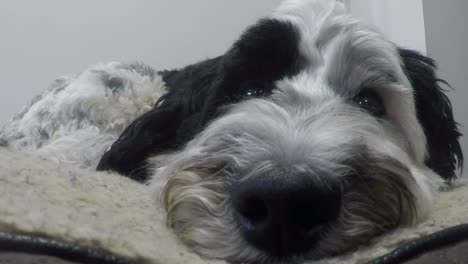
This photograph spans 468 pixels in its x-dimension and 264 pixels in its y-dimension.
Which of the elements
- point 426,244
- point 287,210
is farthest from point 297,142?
point 426,244

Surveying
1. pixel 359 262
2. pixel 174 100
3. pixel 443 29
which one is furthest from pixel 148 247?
pixel 443 29

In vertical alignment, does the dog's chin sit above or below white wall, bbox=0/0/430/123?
above

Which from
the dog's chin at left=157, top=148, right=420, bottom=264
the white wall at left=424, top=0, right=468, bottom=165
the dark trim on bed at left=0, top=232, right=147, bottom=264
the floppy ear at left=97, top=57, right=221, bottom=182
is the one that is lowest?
the white wall at left=424, top=0, right=468, bottom=165

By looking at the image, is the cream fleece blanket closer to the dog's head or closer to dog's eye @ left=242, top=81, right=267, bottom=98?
the dog's head

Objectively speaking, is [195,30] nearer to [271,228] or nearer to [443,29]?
[443,29]

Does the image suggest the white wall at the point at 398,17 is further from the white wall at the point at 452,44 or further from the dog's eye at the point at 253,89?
the dog's eye at the point at 253,89

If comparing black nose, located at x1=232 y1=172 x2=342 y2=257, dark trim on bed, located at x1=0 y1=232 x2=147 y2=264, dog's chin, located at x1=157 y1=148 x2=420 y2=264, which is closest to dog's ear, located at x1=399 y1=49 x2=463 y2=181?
dog's chin, located at x1=157 y1=148 x2=420 y2=264
